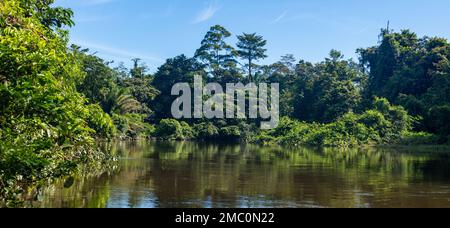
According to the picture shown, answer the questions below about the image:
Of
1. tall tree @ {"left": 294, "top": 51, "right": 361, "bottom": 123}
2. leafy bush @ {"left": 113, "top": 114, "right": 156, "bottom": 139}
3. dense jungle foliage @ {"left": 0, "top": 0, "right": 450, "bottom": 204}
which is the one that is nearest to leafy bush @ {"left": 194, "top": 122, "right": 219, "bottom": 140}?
dense jungle foliage @ {"left": 0, "top": 0, "right": 450, "bottom": 204}

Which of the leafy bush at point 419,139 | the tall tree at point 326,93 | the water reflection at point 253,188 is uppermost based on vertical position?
the tall tree at point 326,93

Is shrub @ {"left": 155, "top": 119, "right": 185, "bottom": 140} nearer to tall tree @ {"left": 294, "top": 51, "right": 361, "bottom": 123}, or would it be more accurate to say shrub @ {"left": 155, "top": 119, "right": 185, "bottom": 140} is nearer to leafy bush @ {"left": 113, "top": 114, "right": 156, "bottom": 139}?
leafy bush @ {"left": 113, "top": 114, "right": 156, "bottom": 139}

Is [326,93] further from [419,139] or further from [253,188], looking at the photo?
[253,188]

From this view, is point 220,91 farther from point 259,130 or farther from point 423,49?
point 423,49

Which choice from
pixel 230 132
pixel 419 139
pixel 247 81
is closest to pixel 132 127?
pixel 230 132

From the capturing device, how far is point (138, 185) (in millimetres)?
11992

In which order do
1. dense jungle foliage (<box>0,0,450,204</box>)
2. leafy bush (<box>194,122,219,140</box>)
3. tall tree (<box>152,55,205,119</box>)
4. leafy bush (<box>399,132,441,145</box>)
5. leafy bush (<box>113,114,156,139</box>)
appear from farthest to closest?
tall tree (<box>152,55,205,119</box>), leafy bush (<box>194,122,219,140</box>), leafy bush (<box>113,114,156,139</box>), leafy bush (<box>399,132,441,145</box>), dense jungle foliage (<box>0,0,450,204</box>)

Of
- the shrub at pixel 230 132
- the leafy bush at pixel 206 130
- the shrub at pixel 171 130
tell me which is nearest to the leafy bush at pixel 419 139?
the shrub at pixel 230 132

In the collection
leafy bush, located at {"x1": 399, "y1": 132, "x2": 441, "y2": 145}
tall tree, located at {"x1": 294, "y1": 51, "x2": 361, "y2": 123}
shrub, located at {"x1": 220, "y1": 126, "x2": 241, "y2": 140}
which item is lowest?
leafy bush, located at {"x1": 399, "y1": 132, "x2": 441, "y2": 145}

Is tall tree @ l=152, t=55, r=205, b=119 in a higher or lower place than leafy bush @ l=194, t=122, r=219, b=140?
higher

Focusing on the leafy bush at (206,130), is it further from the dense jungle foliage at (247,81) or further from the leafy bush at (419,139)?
the leafy bush at (419,139)

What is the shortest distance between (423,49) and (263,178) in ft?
114
